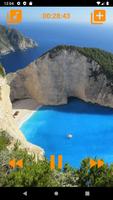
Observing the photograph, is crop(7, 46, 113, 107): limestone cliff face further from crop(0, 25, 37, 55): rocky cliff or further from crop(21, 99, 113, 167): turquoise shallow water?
crop(0, 25, 37, 55): rocky cliff

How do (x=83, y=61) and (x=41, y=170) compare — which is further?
(x=83, y=61)

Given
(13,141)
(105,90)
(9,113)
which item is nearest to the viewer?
(13,141)

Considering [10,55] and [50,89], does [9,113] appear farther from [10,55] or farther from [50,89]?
[10,55]
